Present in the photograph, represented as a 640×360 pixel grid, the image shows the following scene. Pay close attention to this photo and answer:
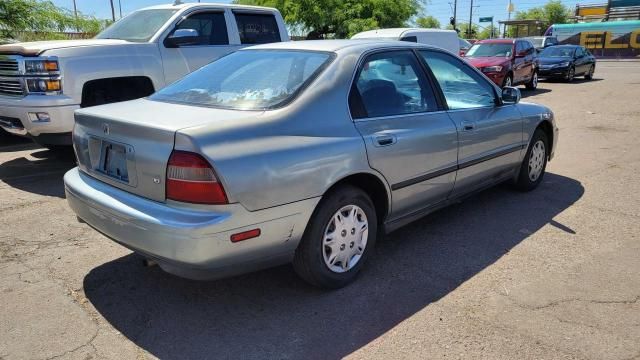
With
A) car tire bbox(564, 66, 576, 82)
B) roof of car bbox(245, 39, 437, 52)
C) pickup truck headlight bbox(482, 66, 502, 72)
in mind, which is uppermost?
roof of car bbox(245, 39, 437, 52)

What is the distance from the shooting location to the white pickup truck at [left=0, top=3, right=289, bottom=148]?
5.59m

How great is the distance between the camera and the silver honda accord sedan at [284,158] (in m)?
2.71

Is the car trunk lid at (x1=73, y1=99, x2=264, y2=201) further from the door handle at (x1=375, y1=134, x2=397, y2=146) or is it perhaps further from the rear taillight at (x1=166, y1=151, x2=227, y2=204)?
the door handle at (x1=375, y1=134, x2=397, y2=146)

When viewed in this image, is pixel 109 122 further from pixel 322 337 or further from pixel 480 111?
pixel 480 111

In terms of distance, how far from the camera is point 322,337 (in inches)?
114

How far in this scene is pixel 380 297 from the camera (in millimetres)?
3340

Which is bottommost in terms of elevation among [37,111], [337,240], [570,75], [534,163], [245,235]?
[570,75]

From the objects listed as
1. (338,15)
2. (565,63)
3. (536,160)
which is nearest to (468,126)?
(536,160)

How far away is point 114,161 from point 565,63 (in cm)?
2002

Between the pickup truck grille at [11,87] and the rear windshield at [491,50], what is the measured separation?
44.2 ft

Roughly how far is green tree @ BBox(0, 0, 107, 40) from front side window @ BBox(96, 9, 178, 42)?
5.33 meters

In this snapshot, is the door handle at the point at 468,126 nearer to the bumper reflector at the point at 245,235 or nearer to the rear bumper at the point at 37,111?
the bumper reflector at the point at 245,235

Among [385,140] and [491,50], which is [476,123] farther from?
[491,50]

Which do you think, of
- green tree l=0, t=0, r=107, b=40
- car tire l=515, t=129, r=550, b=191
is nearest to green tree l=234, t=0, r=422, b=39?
green tree l=0, t=0, r=107, b=40
